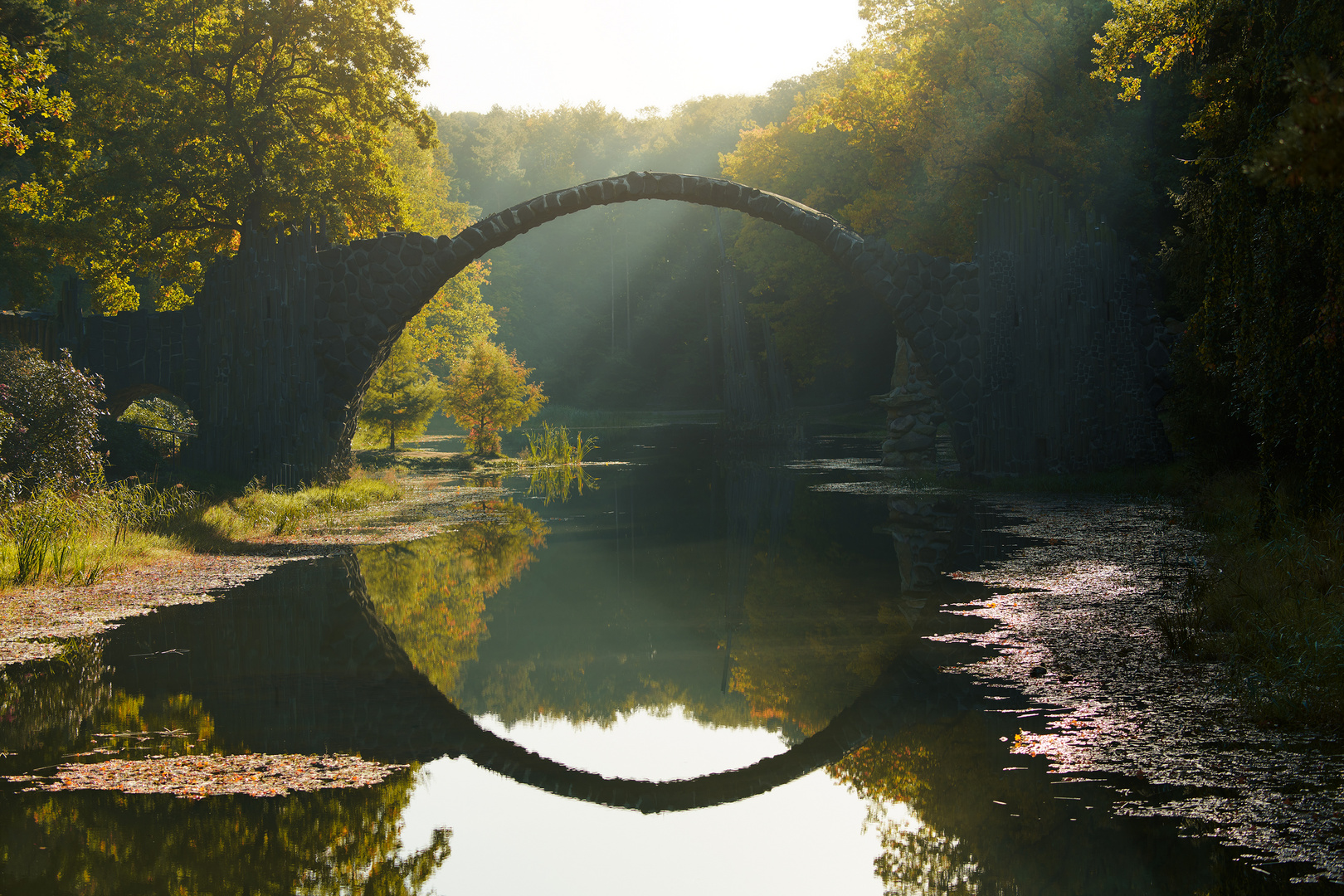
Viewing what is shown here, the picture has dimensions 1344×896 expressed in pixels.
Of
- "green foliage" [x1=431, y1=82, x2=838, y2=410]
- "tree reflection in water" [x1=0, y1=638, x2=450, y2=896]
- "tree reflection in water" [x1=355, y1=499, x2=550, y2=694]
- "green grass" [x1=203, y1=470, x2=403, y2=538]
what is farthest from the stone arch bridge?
"green foliage" [x1=431, y1=82, x2=838, y2=410]

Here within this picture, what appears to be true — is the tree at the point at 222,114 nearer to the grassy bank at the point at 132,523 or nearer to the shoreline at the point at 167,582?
the grassy bank at the point at 132,523

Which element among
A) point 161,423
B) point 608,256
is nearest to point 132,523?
point 161,423

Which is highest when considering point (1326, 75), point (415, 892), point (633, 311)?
point (633, 311)

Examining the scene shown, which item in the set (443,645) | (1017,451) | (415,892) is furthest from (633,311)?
(415,892)

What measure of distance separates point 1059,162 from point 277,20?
16204mm

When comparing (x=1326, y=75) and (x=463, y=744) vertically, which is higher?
(x=1326, y=75)

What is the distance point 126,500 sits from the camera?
38.7 feet

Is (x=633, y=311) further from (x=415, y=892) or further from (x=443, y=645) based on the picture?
(x=415, y=892)

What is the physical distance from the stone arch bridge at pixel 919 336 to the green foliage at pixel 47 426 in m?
4.29

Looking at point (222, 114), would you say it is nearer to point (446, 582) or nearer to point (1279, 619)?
point (446, 582)

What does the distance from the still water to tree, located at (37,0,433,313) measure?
11841 millimetres

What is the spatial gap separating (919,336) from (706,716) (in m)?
12.1

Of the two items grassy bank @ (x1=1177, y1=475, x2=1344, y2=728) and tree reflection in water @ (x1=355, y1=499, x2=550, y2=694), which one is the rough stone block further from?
grassy bank @ (x1=1177, y1=475, x2=1344, y2=728)

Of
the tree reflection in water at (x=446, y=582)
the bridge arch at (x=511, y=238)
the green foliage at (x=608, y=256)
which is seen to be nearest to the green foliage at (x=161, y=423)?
the bridge arch at (x=511, y=238)
